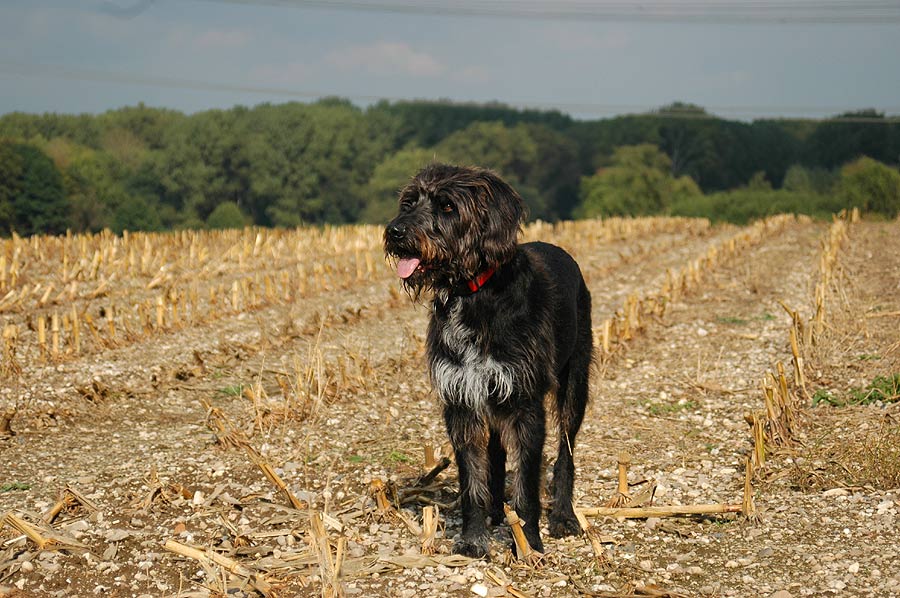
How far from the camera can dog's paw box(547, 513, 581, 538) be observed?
20.6ft

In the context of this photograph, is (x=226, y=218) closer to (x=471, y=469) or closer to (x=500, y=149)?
(x=500, y=149)

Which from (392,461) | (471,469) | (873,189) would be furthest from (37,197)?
(471,469)

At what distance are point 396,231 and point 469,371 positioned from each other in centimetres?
99

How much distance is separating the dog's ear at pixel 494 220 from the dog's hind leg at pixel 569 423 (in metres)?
1.64

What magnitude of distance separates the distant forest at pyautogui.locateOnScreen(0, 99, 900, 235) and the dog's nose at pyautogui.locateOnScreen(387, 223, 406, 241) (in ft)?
143

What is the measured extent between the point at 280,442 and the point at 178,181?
6486cm

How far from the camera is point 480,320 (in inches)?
220

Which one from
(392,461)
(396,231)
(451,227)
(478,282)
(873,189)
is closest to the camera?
(396,231)

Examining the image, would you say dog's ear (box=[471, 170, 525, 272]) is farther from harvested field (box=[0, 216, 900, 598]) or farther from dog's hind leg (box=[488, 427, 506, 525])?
harvested field (box=[0, 216, 900, 598])

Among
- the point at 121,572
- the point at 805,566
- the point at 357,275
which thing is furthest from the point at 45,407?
the point at 357,275

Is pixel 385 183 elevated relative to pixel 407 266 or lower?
elevated

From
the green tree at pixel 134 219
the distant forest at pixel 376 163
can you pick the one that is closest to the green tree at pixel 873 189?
the distant forest at pixel 376 163

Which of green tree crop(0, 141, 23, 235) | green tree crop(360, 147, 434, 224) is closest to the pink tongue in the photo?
green tree crop(0, 141, 23, 235)

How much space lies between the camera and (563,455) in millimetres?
6539
